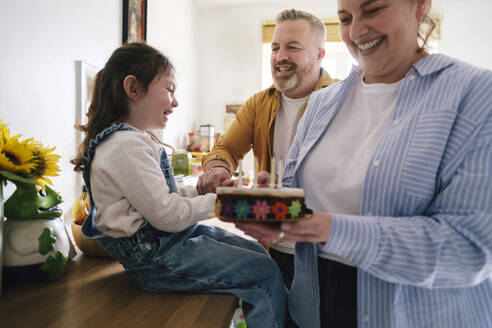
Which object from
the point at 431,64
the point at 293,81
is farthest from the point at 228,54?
the point at 431,64

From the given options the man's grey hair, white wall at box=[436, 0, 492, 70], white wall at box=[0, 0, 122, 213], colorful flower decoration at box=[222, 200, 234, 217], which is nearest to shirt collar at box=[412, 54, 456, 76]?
colorful flower decoration at box=[222, 200, 234, 217]

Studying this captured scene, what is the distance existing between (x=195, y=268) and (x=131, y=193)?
265 mm

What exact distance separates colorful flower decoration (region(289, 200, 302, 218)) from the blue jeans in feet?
1.29

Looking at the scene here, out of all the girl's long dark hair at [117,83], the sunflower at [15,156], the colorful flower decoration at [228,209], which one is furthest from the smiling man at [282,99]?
the colorful flower decoration at [228,209]

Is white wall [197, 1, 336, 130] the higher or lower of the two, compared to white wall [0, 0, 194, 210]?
higher

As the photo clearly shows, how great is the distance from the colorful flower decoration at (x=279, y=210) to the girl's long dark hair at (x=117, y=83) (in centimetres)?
69

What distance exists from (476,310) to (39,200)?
1.08 m

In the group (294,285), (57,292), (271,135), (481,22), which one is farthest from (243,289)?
(481,22)

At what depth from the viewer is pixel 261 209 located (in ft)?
1.91

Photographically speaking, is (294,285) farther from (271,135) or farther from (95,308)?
(271,135)

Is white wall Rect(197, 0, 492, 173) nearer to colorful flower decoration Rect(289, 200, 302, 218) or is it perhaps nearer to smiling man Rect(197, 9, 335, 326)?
smiling man Rect(197, 9, 335, 326)

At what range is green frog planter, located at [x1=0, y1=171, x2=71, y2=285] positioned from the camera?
34.2 inches

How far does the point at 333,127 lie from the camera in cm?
90

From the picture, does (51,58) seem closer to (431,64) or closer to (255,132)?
(255,132)
